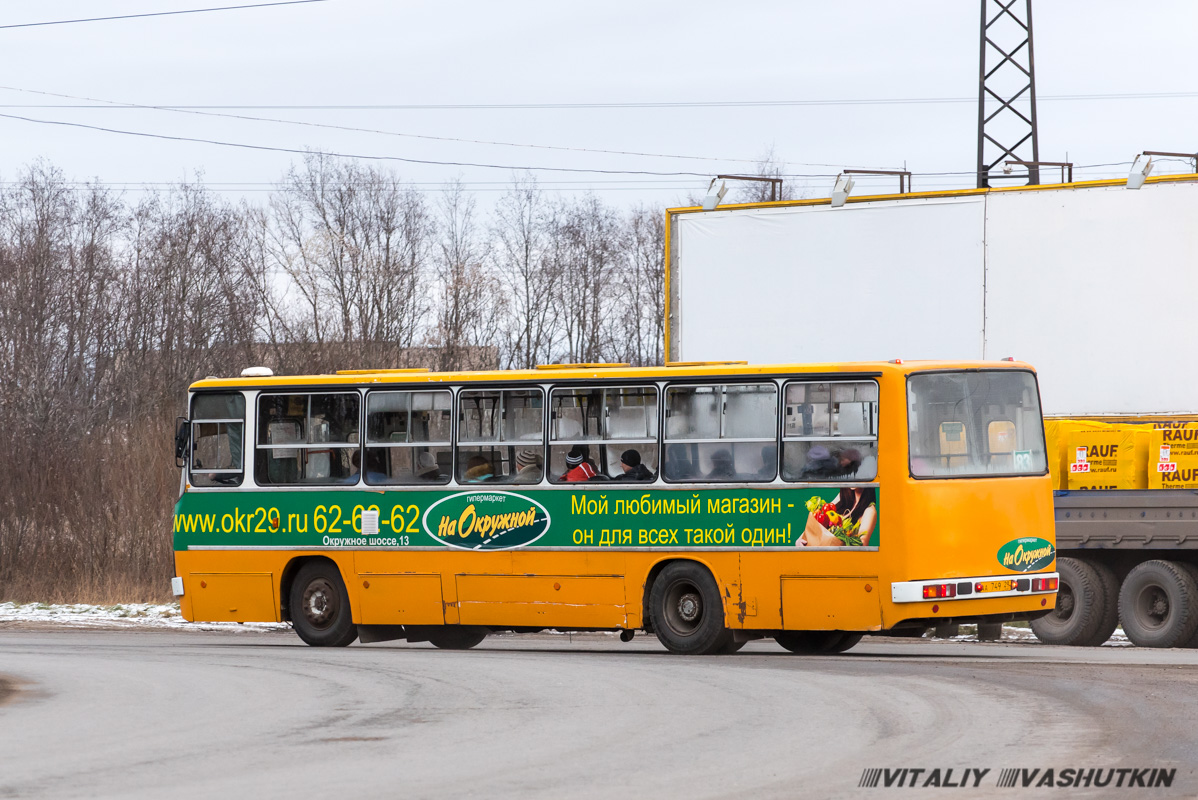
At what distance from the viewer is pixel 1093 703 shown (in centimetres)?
1186

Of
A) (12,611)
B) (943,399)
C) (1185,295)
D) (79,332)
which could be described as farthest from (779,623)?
(79,332)

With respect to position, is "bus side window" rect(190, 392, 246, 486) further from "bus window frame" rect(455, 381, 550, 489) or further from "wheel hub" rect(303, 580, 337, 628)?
"bus window frame" rect(455, 381, 550, 489)

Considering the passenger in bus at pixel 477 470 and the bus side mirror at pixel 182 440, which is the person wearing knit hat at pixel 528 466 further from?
the bus side mirror at pixel 182 440

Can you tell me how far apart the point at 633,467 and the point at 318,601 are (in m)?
3.96

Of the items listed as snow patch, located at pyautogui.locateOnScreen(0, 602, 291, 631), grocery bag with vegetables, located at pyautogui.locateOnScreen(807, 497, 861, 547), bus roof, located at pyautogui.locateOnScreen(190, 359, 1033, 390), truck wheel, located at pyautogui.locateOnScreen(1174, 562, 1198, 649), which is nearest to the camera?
grocery bag with vegetables, located at pyautogui.locateOnScreen(807, 497, 861, 547)

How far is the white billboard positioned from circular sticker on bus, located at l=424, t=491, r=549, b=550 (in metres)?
8.26

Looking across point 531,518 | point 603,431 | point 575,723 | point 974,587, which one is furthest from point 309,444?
point 575,723

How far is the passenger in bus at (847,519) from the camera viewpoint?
15.9 metres

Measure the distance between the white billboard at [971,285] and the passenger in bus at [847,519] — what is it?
7376 mm

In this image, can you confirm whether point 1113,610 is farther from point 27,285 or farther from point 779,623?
point 27,285

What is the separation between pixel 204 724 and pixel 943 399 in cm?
774

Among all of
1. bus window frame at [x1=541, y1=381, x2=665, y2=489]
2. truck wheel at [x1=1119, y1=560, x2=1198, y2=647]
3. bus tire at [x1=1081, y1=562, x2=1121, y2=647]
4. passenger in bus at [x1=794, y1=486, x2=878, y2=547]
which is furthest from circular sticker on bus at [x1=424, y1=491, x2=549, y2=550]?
truck wheel at [x1=1119, y1=560, x2=1198, y2=647]

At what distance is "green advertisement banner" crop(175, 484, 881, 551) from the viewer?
16172 millimetres

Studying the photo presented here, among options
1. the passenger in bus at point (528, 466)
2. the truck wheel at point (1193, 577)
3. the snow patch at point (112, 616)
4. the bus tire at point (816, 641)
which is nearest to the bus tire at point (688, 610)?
the bus tire at point (816, 641)
